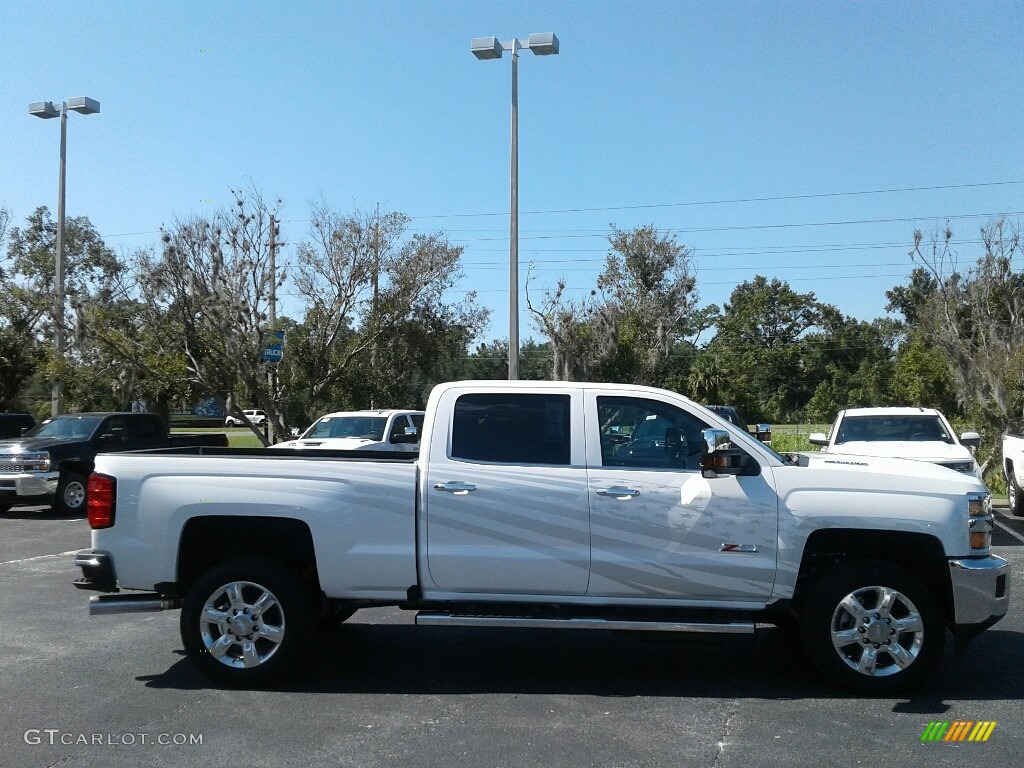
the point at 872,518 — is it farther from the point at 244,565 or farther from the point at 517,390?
the point at 244,565

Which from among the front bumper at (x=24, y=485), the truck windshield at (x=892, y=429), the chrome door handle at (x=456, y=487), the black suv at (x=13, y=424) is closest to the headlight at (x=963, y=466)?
the truck windshield at (x=892, y=429)

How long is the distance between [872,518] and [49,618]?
265 inches

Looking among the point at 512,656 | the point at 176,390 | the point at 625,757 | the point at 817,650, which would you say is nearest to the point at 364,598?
the point at 512,656

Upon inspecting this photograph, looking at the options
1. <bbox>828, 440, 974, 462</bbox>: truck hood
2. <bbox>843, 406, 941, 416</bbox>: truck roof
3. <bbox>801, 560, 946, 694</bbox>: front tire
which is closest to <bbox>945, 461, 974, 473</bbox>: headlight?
<bbox>828, 440, 974, 462</bbox>: truck hood

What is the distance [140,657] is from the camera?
7141 millimetres

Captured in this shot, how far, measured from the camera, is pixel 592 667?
22.5ft

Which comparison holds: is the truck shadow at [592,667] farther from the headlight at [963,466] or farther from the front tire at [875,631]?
the headlight at [963,466]

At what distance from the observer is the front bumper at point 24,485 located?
52.3 ft

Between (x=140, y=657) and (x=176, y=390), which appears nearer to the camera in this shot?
(x=140, y=657)

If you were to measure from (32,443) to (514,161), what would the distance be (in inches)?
403

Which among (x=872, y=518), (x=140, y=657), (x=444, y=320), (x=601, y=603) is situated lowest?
(x=140, y=657)

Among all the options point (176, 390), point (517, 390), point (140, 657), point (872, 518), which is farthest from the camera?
point (176, 390)

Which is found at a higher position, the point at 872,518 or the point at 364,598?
the point at 872,518

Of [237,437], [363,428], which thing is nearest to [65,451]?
[363,428]
